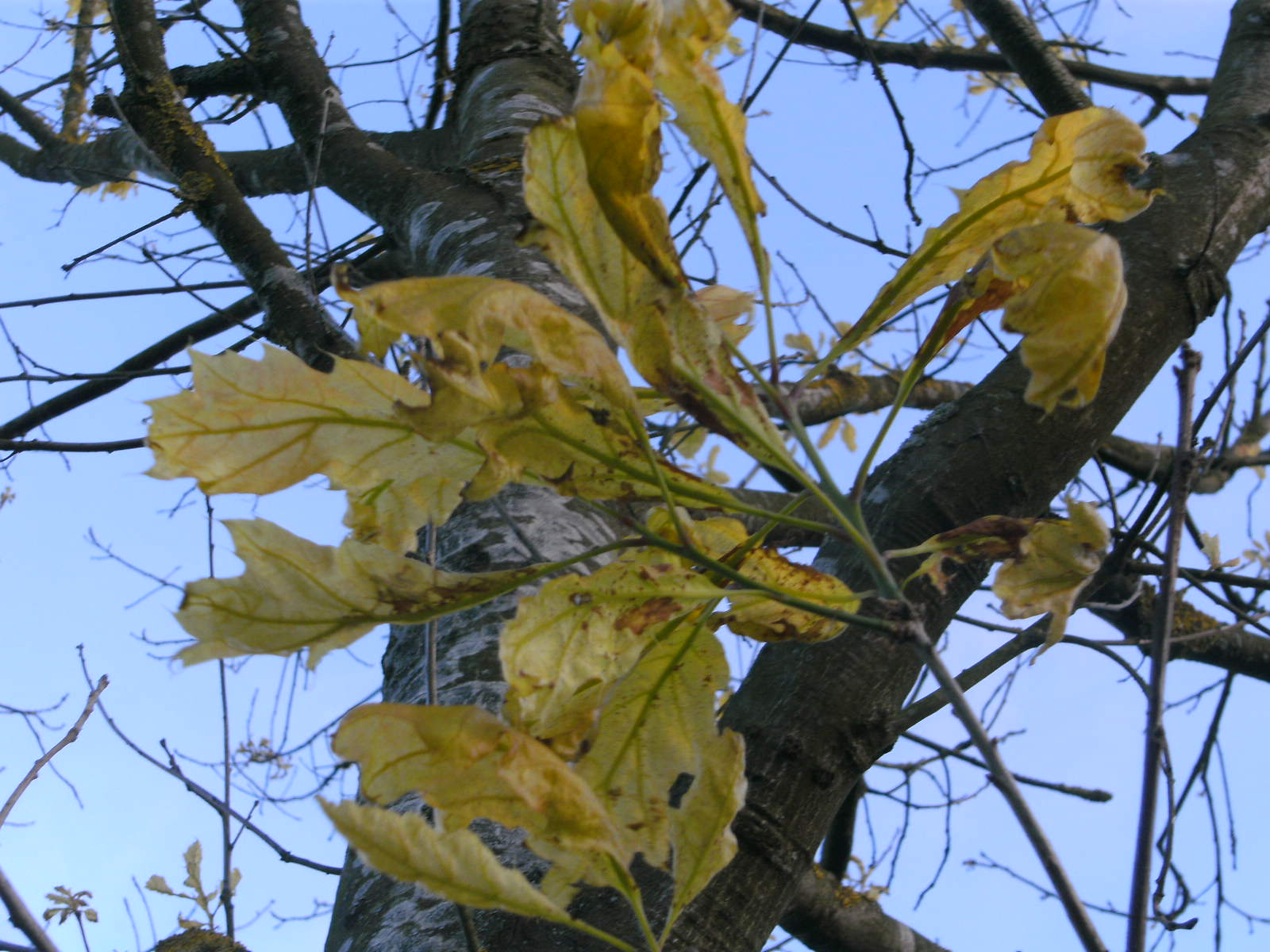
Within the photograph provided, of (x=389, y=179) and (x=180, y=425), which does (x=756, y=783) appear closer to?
(x=180, y=425)

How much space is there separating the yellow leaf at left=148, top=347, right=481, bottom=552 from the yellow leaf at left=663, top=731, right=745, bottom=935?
0.81 ft

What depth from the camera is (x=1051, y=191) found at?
568 mm

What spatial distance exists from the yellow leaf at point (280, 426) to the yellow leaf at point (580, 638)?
0.11 meters

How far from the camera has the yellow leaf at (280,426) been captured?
0.48 metres

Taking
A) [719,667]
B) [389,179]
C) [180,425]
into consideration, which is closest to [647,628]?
[719,667]

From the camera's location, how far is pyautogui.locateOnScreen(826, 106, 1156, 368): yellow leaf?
1.84 ft

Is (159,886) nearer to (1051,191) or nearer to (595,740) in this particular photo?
(595,740)

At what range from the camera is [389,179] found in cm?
162

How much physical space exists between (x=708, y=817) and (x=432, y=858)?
189 millimetres

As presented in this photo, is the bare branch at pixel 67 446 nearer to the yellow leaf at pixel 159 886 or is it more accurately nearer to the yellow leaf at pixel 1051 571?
the yellow leaf at pixel 159 886

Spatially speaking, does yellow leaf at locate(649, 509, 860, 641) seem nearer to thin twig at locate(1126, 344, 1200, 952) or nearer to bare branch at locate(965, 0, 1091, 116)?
thin twig at locate(1126, 344, 1200, 952)

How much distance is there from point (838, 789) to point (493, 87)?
56.8 inches

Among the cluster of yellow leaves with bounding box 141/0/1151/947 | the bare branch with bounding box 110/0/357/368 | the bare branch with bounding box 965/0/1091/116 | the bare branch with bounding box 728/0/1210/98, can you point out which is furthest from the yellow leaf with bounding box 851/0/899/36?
the cluster of yellow leaves with bounding box 141/0/1151/947

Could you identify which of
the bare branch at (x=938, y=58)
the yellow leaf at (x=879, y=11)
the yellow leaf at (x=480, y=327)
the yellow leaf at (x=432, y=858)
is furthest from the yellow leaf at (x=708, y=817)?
the yellow leaf at (x=879, y=11)
